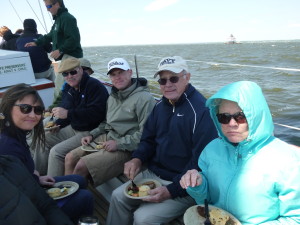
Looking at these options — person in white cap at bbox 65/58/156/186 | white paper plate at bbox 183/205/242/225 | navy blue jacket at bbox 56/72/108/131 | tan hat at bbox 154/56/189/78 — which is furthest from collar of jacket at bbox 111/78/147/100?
white paper plate at bbox 183/205/242/225

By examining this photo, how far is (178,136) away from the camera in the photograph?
2.09 metres

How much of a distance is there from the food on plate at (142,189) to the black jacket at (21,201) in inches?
21.4

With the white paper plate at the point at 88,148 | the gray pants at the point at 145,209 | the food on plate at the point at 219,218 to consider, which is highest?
the food on plate at the point at 219,218

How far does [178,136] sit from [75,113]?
4.84ft

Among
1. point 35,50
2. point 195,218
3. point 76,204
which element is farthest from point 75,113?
point 35,50

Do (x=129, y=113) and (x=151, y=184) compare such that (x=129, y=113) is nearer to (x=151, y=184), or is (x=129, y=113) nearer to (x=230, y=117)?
(x=151, y=184)

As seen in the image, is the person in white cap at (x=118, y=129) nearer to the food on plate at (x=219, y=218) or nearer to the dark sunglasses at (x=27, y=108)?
the dark sunglasses at (x=27, y=108)

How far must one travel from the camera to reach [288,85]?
1116 centimetres

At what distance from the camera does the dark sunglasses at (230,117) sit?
57.1 inches

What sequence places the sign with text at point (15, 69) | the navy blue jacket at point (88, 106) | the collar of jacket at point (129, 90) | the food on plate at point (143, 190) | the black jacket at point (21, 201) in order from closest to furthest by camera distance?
1. the black jacket at point (21, 201)
2. the food on plate at point (143, 190)
3. the collar of jacket at point (129, 90)
4. the navy blue jacket at point (88, 106)
5. the sign with text at point (15, 69)

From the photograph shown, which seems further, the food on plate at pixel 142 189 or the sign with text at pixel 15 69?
the sign with text at pixel 15 69

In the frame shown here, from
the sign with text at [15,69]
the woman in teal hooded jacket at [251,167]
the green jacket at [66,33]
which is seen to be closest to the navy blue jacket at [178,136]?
the woman in teal hooded jacket at [251,167]

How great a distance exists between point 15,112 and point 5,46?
16.3 ft

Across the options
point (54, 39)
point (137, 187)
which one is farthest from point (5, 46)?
point (137, 187)
